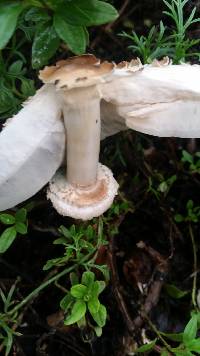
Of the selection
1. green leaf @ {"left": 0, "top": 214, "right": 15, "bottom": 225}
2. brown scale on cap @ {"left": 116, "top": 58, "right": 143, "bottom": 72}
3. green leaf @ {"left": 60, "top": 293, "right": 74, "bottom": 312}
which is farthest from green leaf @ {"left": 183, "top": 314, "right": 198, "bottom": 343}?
brown scale on cap @ {"left": 116, "top": 58, "right": 143, "bottom": 72}

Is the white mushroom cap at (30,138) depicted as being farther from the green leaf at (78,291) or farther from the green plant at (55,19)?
the green leaf at (78,291)

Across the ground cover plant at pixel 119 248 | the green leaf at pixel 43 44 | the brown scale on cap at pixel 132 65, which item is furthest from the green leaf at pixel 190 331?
the green leaf at pixel 43 44

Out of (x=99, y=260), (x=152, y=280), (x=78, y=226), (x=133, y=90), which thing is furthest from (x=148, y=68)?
(x=152, y=280)

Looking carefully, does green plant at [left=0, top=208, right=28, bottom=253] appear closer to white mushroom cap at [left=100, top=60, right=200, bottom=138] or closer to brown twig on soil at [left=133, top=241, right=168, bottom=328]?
white mushroom cap at [left=100, top=60, right=200, bottom=138]

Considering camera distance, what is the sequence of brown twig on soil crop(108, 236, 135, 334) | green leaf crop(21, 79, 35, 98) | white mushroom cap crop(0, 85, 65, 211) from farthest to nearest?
brown twig on soil crop(108, 236, 135, 334) < green leaf crop(21, 79, 35, 98) < white mushroom cap crop(0, 85, 65, 211)

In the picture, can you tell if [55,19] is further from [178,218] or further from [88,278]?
[178,218]

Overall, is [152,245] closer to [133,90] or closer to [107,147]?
[107,147]
